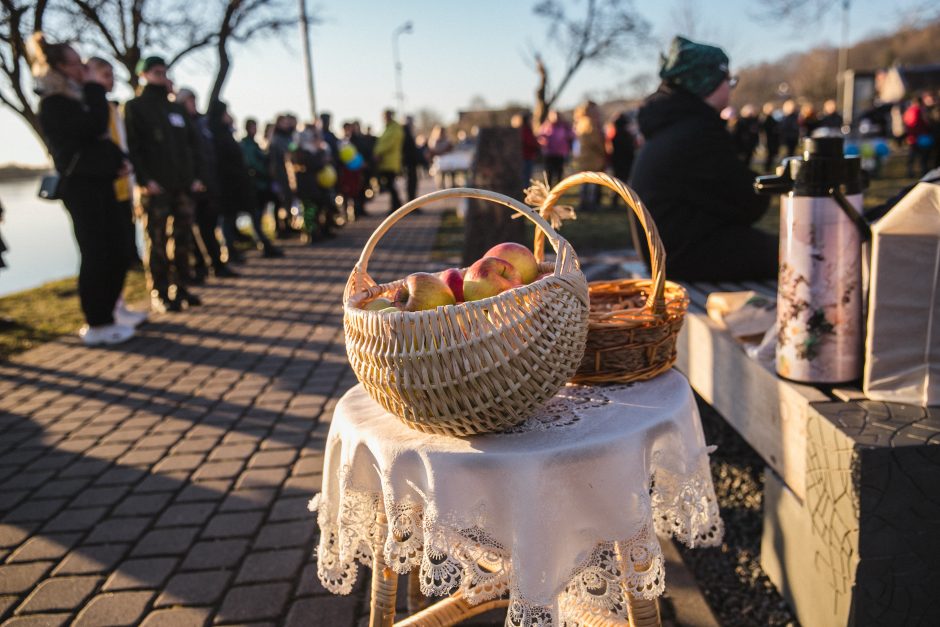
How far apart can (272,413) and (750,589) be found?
113 inches

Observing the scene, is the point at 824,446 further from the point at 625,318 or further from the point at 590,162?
the point at 590,162

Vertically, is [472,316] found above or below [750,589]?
above

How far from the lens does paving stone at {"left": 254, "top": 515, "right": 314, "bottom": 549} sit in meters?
2.82

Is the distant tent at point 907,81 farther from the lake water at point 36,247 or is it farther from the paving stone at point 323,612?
the paving stone at point 323,612

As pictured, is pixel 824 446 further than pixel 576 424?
Yes

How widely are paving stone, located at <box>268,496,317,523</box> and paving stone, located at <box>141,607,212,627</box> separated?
1.97 feet

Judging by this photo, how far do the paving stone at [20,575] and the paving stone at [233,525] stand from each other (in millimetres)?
605

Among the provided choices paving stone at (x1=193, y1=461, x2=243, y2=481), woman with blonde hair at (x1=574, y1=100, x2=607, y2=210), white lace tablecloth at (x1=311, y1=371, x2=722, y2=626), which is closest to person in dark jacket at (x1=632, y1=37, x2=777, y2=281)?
white lace tablecloth at (x1=311, y1=371, x2=722, y2=626)

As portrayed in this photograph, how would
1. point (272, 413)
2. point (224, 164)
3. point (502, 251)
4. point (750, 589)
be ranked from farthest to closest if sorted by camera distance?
point (224, 164), point (272, 413), point (750, 589), point (502, 251)

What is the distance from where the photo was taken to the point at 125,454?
3797mm

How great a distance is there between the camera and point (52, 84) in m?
5.37

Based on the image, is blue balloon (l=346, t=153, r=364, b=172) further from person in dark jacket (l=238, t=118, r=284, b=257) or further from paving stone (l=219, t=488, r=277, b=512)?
paving stone (l=219, t=488, r=277, b=512)

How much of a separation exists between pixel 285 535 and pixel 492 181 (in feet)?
19.5

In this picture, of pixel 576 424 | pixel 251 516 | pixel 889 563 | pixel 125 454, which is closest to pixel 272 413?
pixel 125 454
